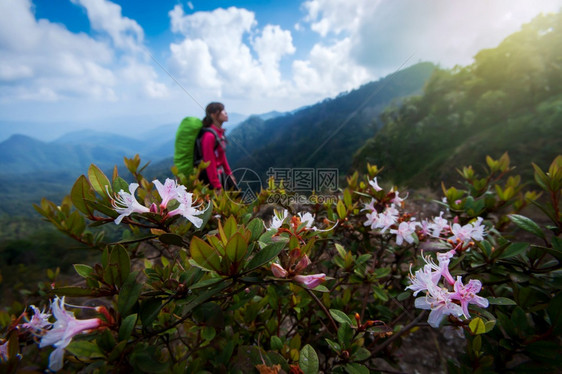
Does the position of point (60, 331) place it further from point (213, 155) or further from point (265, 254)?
point (213, 155)

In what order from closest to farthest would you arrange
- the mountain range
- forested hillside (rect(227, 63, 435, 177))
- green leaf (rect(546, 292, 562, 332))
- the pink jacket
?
1. green leaf (rect(546, 292, 562, 332))
2. the pink jacket
3. forested hillside (rect(227, 63, 435, 177))
4. the mountain range

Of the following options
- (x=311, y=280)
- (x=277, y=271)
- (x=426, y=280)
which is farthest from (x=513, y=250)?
(x=277, y=271)

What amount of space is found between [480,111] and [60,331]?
17.0 metres

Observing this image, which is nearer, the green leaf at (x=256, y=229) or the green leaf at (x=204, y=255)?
the green leaf at (x=204, y=255)

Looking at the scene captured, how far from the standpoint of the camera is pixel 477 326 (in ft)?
2.66

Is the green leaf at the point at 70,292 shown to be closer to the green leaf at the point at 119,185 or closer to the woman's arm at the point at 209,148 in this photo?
the green leaf at the point at 119,185

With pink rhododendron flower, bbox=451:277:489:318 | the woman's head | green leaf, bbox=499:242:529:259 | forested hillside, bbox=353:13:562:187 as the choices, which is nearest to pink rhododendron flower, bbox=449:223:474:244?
green leaf, bbox=499:242:529:259

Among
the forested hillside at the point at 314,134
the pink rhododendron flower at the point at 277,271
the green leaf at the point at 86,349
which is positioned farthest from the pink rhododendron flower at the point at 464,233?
the forested hillside at the point at 314,134

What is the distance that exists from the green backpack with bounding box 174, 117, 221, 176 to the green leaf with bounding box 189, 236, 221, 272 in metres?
2.88

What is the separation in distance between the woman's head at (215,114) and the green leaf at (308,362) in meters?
3.31

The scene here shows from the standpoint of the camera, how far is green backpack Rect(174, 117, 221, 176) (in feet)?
11.5

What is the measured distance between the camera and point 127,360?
2.52 feet

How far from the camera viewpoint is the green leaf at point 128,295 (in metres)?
0.76

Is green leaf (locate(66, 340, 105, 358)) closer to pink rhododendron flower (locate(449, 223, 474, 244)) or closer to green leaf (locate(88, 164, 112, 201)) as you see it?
green leaf (locate(88, 164, 112, 201))
